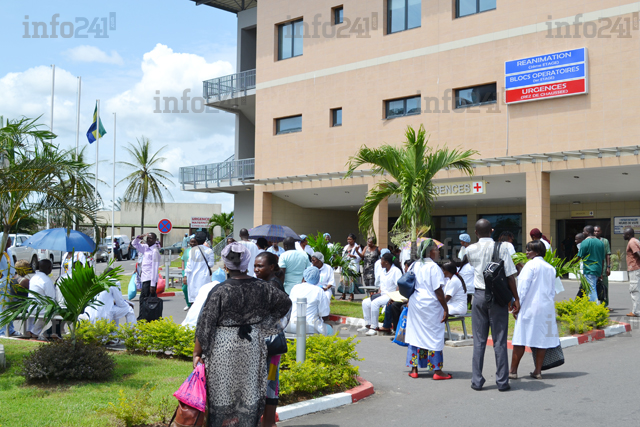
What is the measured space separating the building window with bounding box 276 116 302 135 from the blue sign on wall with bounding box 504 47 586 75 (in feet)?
31.5

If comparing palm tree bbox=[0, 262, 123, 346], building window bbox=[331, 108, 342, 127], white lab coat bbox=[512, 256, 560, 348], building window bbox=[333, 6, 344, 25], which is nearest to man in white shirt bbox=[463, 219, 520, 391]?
white lab coat bbox=[512, 256, 560, 348]

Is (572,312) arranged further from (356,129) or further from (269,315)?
(356,129)

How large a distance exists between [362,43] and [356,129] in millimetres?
3522

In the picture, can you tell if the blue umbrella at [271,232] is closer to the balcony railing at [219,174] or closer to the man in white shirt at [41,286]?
the man in white shirt at [41,286]

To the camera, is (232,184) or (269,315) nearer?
(269,315)

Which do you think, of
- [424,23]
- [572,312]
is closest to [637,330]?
[572,312]

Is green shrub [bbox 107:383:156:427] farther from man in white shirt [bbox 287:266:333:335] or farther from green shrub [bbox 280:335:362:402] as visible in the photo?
man in white shirt [bbox 287:266:333:335]

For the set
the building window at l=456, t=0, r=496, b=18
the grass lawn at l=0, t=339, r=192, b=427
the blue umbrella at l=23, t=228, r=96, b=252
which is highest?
the building window at l=456, t=0, r=496, b=18

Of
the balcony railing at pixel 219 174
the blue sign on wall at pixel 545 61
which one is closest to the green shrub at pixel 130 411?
the blue sign on wall at pixel 545 61

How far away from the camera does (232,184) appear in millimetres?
29953

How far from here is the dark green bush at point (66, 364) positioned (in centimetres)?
666

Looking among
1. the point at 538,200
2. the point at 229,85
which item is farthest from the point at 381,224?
the point at 229,85

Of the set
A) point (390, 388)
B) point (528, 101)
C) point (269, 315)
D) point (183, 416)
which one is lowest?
point (390, 388)

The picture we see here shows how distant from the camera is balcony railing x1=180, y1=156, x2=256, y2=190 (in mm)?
29578
